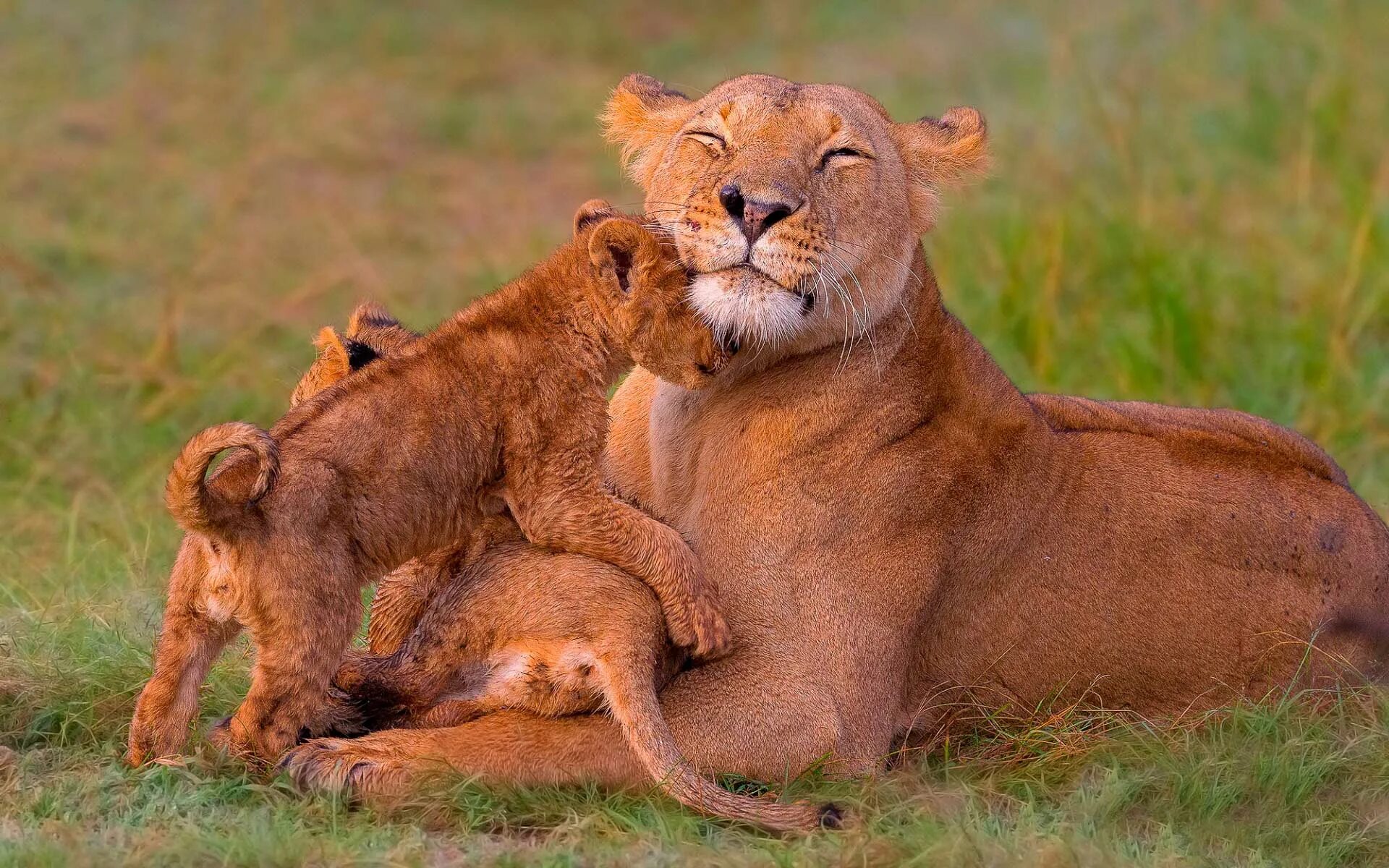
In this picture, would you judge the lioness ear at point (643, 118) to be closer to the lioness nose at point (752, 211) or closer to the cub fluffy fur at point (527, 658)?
the lioness nose at point (752, 211)

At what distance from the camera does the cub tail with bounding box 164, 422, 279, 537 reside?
416 centimetres

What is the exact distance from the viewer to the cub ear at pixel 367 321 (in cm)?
543

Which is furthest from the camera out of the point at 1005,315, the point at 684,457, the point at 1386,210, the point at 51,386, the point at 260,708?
the point at 1386,210

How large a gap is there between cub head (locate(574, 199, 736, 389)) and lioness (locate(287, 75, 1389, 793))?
0.08 m

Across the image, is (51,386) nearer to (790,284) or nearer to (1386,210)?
(790,284)

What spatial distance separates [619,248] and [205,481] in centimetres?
131

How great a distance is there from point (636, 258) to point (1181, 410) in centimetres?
176

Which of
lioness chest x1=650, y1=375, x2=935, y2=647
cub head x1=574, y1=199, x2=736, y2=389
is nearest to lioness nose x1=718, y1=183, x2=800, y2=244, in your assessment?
cub head x1=574, y1=199, x2=736, y2=389

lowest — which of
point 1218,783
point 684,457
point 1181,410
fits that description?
point 1218,783

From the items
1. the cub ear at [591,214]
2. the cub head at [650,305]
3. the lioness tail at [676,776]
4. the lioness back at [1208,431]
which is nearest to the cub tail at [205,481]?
the lioness tail at [676,776]

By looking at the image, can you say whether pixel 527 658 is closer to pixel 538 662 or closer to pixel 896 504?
pixel 538 662

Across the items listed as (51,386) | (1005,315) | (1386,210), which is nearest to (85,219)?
(51,386)

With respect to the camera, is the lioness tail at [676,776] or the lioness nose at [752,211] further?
the lioness nose at [752,211]

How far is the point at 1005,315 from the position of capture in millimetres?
9055
